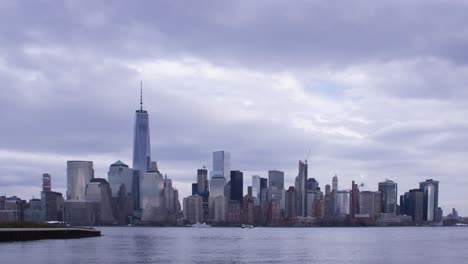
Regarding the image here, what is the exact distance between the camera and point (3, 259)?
9231 cm

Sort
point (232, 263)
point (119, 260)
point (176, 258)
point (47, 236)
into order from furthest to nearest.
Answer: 1. point (47, 236)
2. point (176, 258)
3. point (119, 260)
4. point (232, 263)

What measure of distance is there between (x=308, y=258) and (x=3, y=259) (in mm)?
46145

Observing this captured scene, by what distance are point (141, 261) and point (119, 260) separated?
3727mm

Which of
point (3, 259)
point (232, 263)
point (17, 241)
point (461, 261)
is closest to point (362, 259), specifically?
point (461, 261)

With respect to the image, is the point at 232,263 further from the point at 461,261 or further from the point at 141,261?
the point at 461,261

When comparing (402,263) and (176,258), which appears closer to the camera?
(402,263)

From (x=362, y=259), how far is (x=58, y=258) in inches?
1854

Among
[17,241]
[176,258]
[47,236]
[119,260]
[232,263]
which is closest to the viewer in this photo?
[232,263]

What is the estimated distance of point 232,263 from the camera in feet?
295

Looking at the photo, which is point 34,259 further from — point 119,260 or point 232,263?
point 232,263

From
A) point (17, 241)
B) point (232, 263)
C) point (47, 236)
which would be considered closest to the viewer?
point (232, 263)

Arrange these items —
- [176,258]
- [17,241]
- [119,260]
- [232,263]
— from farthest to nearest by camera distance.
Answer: [17,241] < [176,258] < [119,260] < [232,263]

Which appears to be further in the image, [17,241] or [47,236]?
[47,236]

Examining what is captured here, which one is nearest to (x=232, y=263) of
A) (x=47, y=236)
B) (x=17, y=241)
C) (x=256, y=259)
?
(x=256, y=259)
